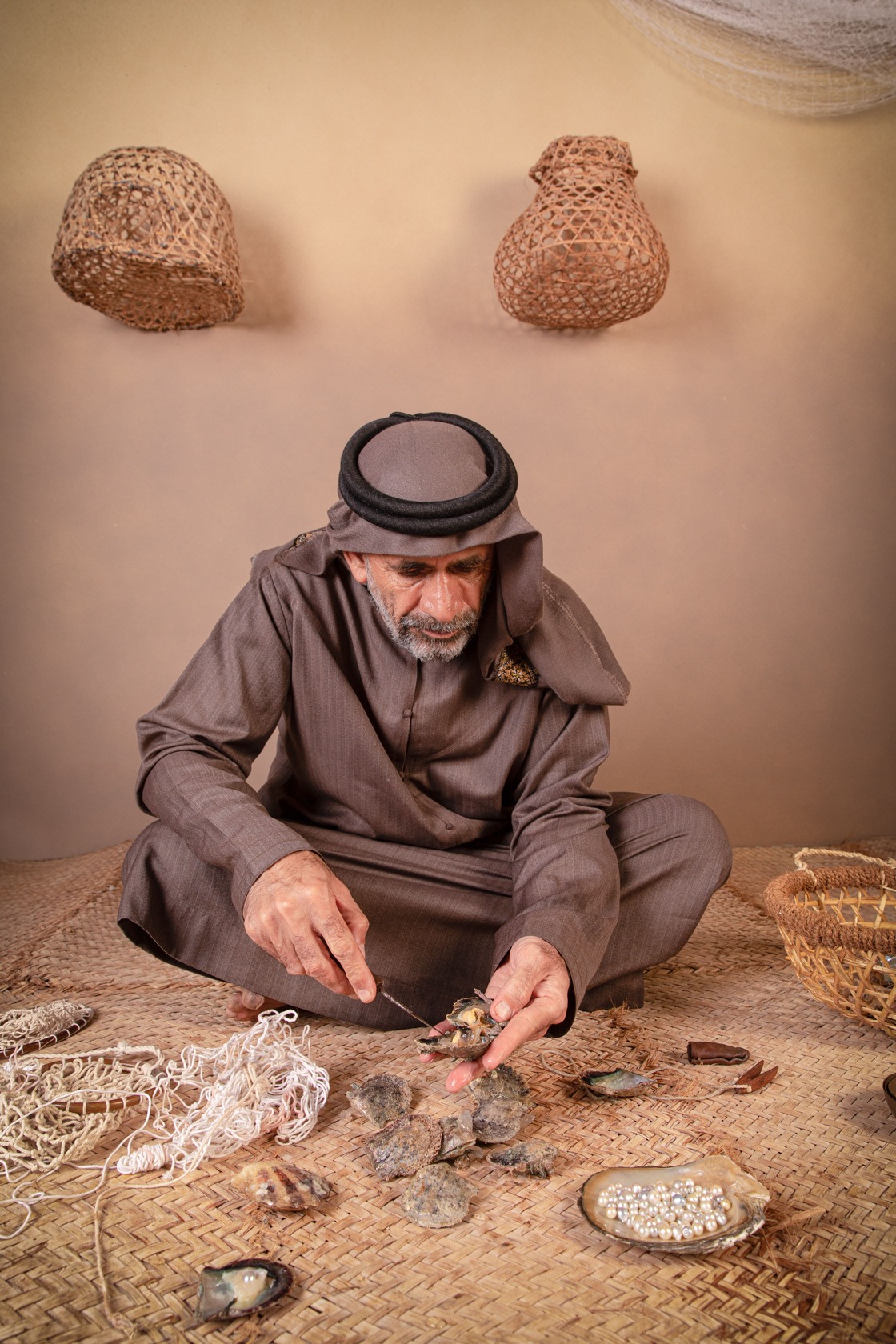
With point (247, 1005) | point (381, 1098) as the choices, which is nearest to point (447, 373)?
point (247, 1005)

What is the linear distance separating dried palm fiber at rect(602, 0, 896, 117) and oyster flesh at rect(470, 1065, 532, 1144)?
3.15m

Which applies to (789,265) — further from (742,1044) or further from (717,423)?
(742,1044)

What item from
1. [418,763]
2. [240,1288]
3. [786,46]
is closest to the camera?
[240,1288]

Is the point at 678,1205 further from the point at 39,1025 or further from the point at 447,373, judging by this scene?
the point at 447,373

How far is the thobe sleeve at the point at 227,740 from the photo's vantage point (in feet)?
5.14

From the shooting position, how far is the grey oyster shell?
1351 mm

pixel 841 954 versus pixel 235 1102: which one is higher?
pixel 841 954

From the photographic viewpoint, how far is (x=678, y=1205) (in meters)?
1.17

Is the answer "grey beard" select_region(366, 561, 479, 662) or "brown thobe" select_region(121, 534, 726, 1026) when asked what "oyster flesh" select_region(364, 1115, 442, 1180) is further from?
"grey beard" select_region(366, 561, 479, 662)

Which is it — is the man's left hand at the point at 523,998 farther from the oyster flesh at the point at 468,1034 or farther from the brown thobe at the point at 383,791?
the brown thobe at the point at 383,791

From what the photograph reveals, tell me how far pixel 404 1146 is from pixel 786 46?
3469 mm

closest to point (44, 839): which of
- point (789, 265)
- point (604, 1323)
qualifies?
point (604, 1323)

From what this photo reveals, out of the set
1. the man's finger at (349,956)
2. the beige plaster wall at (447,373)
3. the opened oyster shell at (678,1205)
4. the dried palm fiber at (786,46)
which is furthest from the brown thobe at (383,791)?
the dried palm fiber at (786,46)

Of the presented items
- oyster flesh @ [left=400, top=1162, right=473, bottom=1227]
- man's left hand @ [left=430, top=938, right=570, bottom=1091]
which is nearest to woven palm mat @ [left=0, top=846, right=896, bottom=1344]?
oyster flesh @ [left=400, top=1162, right=473, bottom=1227]
